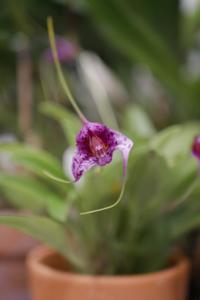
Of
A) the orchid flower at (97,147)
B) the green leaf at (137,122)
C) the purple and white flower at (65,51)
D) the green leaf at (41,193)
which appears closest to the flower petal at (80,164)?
the orchid flower at (97,147)

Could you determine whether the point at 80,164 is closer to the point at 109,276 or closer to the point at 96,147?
the point at 96,147

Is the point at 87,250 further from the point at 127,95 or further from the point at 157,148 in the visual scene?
the point at 127,95

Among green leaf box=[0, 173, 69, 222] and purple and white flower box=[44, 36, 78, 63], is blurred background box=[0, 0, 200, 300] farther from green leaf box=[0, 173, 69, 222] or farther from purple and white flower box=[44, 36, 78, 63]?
green leaf box=[0, 173, 69, 222]

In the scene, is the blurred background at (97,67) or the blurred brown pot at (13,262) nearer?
the blurred brown pot at (13,262)

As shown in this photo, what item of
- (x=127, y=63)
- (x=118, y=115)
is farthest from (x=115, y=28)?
(x=127, y=63)

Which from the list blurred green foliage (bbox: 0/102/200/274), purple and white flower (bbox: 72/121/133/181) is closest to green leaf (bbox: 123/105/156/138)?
blurred green foliage (bbox: 0/102/200/274)

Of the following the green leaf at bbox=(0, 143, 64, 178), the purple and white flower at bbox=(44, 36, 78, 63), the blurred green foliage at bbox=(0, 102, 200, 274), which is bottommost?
the blurred green foliage at bbox=(0, 102, 200, 274)

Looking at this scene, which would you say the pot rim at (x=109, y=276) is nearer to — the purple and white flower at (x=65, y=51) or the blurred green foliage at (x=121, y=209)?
the blurred green foliage at (x=121, y=209)
